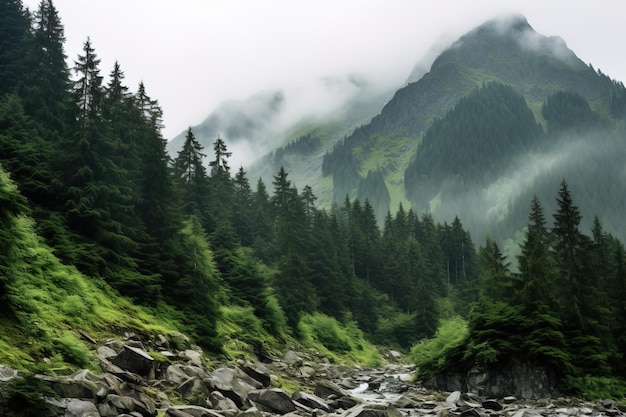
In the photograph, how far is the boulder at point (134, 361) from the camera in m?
18.6

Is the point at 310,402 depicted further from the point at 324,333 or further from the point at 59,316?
the point at 324,333

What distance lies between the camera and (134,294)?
31.6m

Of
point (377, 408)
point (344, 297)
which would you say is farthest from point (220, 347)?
point (344, 297)

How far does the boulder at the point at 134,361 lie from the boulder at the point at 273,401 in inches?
181

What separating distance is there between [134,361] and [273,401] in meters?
6.17

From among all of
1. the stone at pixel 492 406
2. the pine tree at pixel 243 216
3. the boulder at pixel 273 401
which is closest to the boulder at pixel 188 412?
the boulder at pixel 273 401

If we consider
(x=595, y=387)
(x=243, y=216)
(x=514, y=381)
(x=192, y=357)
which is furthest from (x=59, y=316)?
(x=243, y=216)

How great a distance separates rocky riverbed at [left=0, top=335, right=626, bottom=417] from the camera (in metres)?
14.2

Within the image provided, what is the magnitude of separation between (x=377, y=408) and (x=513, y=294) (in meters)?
25.6

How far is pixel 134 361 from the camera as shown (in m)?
18.9

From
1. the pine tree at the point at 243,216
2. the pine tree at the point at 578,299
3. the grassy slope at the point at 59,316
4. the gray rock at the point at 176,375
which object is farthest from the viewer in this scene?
the pine tree at the point at 243,216

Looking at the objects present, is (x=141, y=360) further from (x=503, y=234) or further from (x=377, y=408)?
(x=503, y=234)

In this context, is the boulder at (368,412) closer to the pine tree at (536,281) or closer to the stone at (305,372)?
the stone at (305,372)

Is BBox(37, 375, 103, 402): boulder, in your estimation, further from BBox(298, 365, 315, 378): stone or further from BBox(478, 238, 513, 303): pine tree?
BBox(478, 238, 513, 303): pine tree
